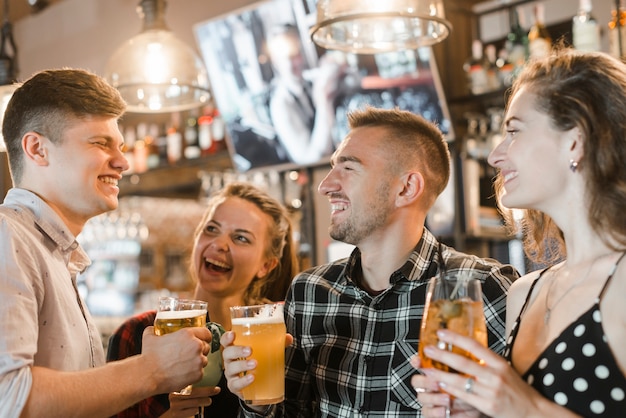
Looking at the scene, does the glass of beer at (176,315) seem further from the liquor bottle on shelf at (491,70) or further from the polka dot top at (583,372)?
the liquor bottle on shelf at (491,70)

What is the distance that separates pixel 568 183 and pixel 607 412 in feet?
Answer: 1.51

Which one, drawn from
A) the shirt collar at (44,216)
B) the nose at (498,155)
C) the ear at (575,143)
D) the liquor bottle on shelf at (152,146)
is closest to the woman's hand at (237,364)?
the shirt collar at (44,216)

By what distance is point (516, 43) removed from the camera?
4355 millimetres

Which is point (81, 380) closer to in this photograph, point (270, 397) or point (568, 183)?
point (270, 397)

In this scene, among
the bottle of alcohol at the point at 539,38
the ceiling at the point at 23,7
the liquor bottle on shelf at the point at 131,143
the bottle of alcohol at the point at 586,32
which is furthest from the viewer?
the ceiling at the point at 23,7

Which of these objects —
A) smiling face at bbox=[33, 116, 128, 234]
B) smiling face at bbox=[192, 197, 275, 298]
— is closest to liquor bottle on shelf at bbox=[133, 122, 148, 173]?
smiling face at bbox=[192, 197, 275, 298]

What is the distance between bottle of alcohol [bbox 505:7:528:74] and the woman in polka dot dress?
2.65 meters

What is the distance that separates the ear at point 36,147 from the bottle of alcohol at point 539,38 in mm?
2914

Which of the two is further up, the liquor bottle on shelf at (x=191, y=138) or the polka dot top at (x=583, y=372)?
the liquor bottle on shelf at (x=191, y=138)

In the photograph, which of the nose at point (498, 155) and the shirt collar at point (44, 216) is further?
the shirt collar at point (44, 216)

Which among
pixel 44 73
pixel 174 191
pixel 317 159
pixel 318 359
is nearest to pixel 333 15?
pixel 44 73

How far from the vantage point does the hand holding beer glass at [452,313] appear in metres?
1.38

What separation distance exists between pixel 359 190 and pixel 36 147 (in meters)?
0.91

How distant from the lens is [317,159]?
5.03 metres
